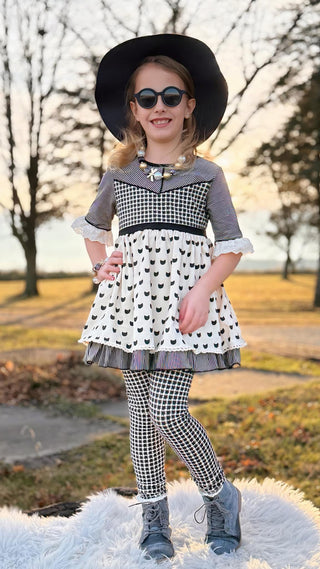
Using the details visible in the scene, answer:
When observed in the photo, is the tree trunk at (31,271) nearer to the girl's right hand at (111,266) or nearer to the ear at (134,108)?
the ear at (134,108)

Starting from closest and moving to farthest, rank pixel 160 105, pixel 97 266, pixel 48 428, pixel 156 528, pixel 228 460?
pixel 160 105
pixel 156 528
pixel 97 266
pixel 228 460
pixel 48 428

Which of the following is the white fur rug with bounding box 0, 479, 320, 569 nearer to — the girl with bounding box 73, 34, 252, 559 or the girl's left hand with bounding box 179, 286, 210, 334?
the girl with bounding box 73, 34, 252, 559

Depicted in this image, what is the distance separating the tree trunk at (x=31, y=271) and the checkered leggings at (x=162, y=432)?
1008 cm

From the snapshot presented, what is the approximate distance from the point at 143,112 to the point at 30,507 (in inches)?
112

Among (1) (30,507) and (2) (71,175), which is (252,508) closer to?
(1) (30,507)

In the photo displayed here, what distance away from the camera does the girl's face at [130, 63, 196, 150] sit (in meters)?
2.54

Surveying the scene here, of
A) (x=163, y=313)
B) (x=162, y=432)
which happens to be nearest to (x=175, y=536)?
(x=162, y=432)

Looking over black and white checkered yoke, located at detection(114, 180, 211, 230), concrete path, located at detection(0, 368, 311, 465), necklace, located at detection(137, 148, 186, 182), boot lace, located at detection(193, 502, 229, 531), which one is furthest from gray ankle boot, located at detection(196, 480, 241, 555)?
concrete path, located at detection(0, 368, 311, 465)

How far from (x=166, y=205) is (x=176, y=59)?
66cm

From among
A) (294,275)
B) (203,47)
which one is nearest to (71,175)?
(203,47)

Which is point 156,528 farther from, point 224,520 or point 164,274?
point 164,274

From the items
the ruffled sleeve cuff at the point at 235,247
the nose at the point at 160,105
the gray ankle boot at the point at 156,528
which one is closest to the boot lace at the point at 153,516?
the gray ankle boot at the point at 156,528

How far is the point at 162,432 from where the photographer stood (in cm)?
246

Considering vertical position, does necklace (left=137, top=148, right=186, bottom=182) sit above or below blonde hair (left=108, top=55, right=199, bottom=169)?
below
